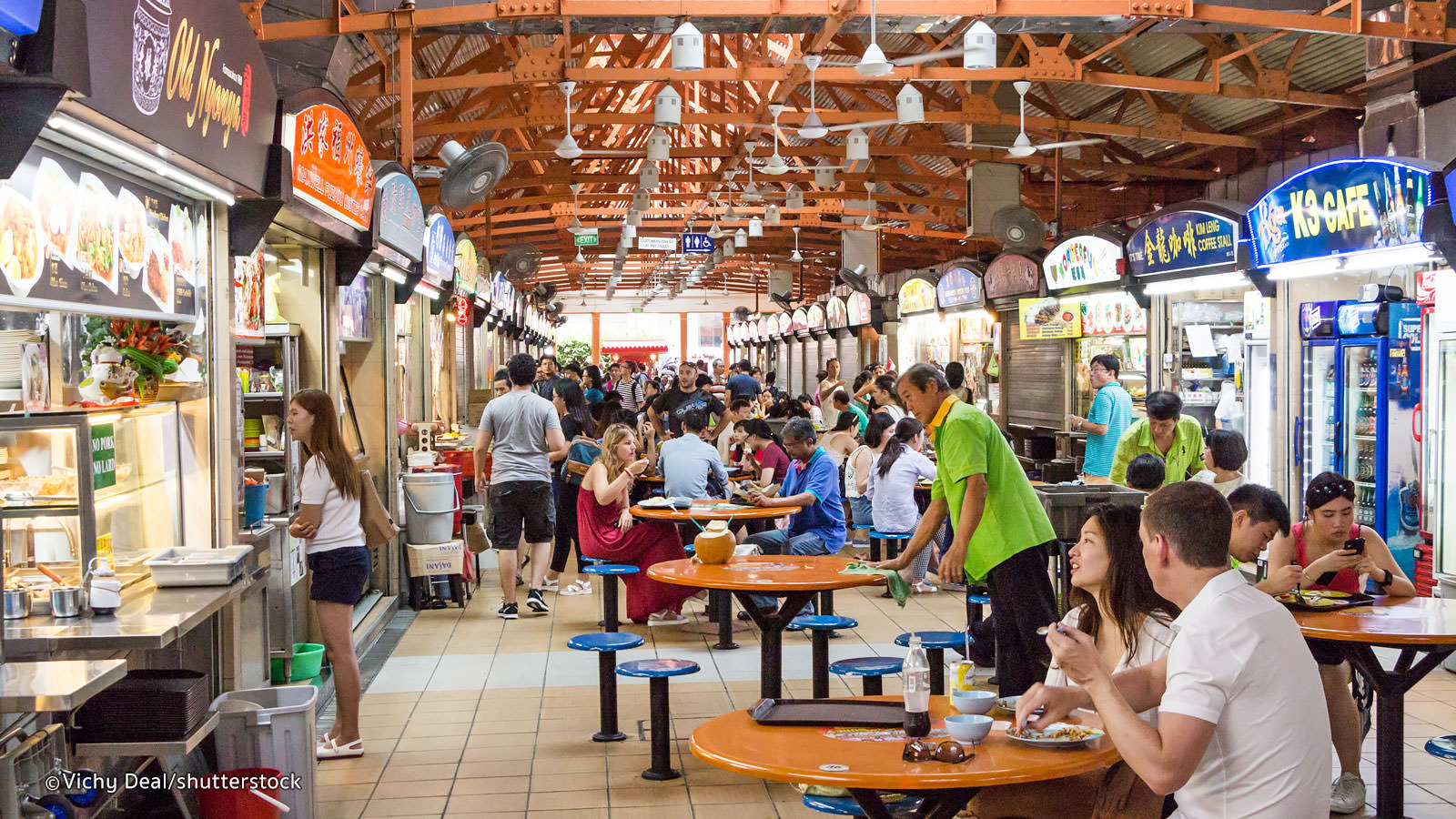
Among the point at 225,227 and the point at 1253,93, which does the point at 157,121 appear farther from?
the point at 1253,93

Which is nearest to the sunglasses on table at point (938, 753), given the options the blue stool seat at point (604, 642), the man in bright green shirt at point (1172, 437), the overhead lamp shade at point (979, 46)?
the blue stool seat at point (604, 642)

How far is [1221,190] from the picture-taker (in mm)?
15484

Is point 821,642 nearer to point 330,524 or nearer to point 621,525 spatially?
point 330,524

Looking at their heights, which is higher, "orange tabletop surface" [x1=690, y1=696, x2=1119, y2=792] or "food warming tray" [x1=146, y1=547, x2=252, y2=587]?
"food warming tray" [x1=146, y1=547, x2=252, y2=587]

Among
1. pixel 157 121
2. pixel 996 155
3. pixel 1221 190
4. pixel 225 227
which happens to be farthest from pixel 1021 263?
pixel 157 121

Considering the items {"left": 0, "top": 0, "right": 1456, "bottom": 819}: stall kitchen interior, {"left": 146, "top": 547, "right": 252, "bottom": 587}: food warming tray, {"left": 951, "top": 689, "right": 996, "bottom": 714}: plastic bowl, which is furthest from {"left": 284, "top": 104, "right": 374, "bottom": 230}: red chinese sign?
{"left": 951, "top": 689, "right": 996, "bottom": 714}: plastic bowl

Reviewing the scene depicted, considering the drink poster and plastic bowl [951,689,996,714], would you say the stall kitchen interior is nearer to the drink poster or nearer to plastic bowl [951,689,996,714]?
plastic bowl [951,689,996,714]

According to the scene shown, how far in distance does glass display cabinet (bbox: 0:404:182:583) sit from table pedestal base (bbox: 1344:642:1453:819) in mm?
4346

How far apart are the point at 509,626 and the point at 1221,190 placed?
11076mm

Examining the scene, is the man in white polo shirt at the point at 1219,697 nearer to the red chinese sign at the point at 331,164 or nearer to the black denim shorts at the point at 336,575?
the black denim shorts at the point at 336,575

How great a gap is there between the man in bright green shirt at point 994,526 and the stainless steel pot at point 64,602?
295cm

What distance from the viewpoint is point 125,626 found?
3879 millimetres

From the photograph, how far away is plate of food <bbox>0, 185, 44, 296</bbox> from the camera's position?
3.64 metres

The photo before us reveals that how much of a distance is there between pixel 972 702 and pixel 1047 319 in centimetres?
1207
